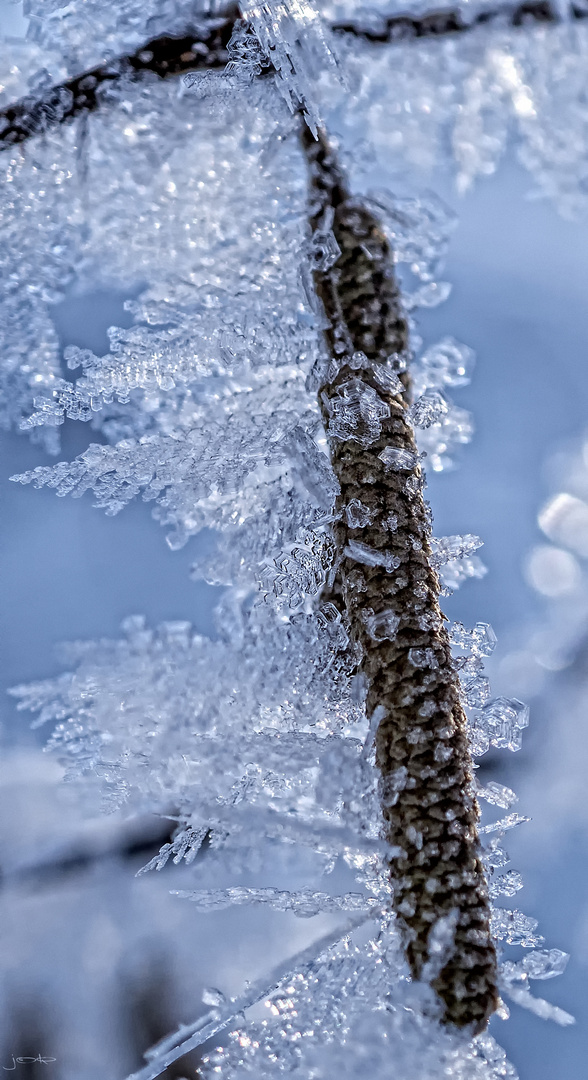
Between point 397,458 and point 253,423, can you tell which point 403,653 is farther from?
point 253,423

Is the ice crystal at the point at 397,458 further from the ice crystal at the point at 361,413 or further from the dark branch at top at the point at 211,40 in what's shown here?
the dark branch at top at the point at 211,40

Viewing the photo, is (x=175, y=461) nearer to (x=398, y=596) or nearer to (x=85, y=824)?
(x=398, y=596)

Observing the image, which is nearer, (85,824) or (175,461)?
(175,461)

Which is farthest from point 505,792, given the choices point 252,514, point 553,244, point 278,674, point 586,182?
point 553,244

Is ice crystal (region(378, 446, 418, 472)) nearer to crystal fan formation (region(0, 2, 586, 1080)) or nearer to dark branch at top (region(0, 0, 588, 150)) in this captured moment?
crystal fan formation (region(0, 2, 586, 1080))

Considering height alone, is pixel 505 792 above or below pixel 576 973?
above

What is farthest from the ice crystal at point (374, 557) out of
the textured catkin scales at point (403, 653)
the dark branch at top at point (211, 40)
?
the dark branch at top at point (211, 40)

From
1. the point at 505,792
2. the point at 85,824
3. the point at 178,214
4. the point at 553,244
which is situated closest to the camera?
the point at 505,792
